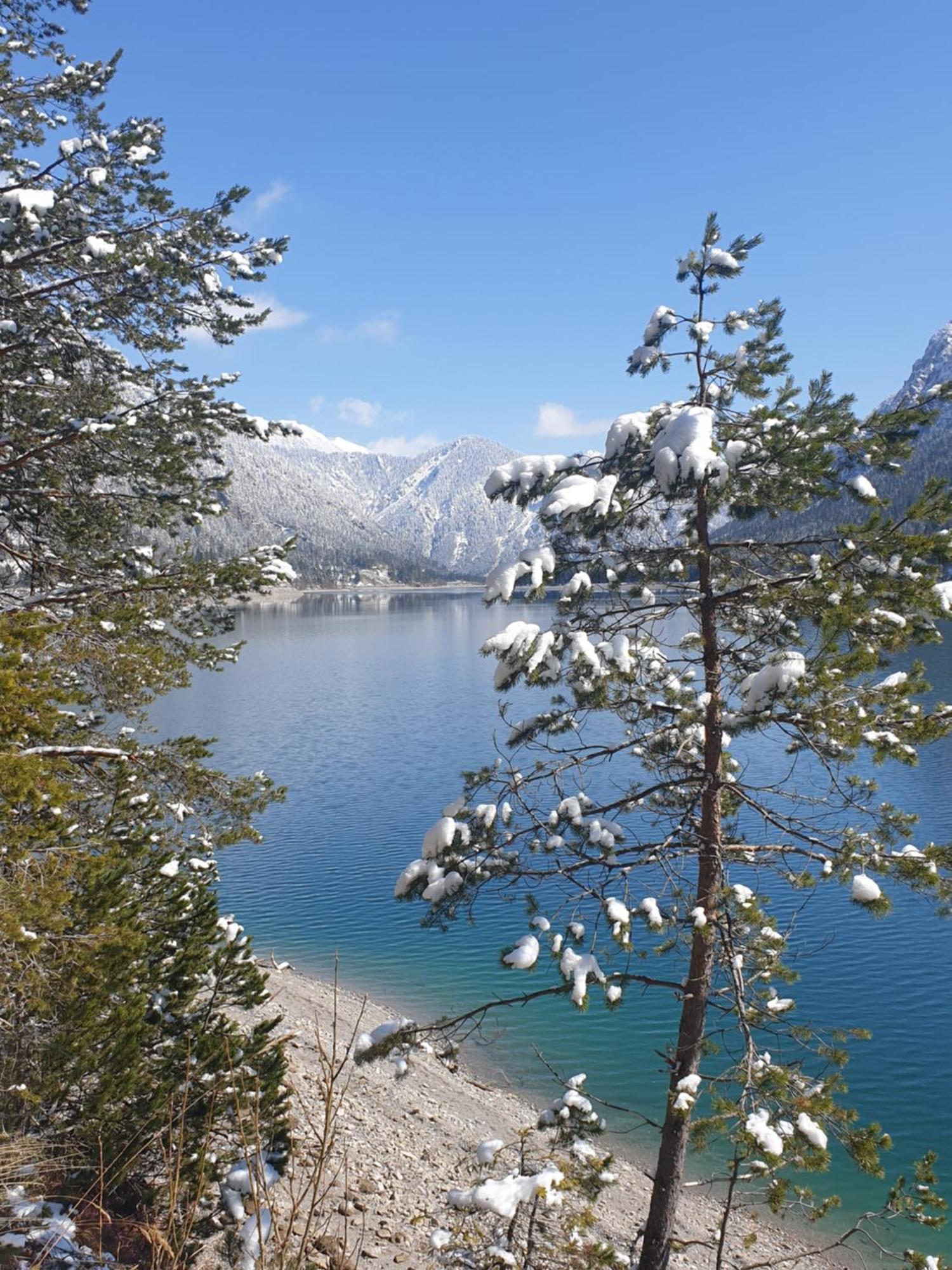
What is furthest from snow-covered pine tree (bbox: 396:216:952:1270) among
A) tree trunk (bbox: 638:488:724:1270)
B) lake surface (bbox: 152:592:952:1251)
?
lake surface (bbox: 152:592:952:1251)

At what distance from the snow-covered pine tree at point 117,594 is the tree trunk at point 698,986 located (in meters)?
4.19

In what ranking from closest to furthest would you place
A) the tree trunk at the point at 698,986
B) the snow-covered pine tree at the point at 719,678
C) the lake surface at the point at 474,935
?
1. the snow-covered pine tree at the point at 719,678
2. the tree trunk at the point at 698,986
3. the lake surface at the point at 474,935

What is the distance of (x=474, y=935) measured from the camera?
23.8m

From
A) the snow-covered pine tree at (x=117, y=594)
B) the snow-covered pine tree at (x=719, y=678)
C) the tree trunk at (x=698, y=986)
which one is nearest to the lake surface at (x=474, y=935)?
the tree trunk at (x=698, y=986)

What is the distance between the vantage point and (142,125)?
10.0m

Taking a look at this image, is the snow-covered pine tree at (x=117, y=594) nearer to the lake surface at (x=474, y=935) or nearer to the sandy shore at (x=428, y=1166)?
the sandy shore at (x=428, y=1166)

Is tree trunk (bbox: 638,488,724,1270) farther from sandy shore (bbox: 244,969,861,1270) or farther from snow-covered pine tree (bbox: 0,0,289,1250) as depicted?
snow-covered pine tree (bbox: 0,0,289,1250)

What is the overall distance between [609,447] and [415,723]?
4307 centimetres

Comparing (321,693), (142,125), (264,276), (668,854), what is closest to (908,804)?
(668,854)

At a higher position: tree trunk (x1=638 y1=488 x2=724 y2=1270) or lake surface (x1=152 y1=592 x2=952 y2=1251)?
tree trunk (x1=638 y1=488 x2=724 y2=1270)

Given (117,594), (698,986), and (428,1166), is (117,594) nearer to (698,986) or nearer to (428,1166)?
(698,986)

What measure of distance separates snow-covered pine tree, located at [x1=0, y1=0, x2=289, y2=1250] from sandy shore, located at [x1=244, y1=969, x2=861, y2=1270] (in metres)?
2.04

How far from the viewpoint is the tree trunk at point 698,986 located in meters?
7.44

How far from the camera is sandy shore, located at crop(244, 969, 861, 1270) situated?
10906 mm
